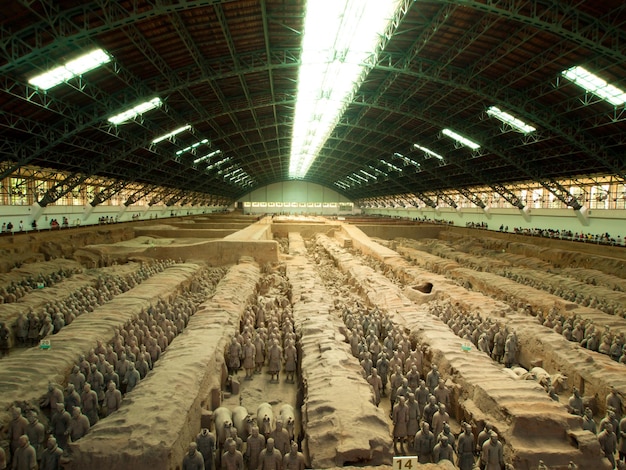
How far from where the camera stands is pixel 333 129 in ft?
92.2

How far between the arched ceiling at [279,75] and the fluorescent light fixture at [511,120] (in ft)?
1.41

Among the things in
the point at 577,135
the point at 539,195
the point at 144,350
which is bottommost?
the point at 144,350

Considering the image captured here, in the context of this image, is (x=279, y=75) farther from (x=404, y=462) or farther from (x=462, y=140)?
(x=404, y=462)

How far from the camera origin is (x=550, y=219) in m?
25.9

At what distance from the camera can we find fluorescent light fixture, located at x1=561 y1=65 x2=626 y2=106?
1405 cm

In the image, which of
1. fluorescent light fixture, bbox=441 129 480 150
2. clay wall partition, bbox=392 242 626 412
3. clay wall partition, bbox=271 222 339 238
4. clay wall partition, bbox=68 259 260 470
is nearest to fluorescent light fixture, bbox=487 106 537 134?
fluorescent light fixture, bbox=441 129 480 150

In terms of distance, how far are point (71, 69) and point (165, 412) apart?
11865 mm

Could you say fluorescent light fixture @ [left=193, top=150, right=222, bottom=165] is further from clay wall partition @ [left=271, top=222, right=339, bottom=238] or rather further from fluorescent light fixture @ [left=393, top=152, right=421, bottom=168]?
fluorescent light fixture @ [left=393, top=152, right=421, bottom=168]

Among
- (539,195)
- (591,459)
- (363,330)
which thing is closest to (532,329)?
(363,330)

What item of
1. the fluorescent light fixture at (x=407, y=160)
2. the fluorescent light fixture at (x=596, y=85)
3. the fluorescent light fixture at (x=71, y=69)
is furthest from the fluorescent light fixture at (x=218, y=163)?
the fluorescent light fixture at (x=596, y=85)

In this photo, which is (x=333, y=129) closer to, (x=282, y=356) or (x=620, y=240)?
(x=620, y=240)

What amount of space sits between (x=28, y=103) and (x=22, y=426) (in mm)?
12815

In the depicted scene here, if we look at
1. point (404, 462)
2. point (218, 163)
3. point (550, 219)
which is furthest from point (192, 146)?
point (404, 462)

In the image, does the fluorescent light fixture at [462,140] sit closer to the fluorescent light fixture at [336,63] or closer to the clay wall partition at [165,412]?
the fluorescent light fixture at [336,63]
